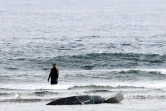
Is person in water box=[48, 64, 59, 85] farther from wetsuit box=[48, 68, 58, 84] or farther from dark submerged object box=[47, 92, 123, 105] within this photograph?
dark submerged object box=[47, 92, 123, 105]

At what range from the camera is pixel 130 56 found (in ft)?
166

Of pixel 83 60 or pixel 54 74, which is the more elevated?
pixel 83 60

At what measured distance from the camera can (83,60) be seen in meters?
48.5

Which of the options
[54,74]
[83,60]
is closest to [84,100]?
[54,74]

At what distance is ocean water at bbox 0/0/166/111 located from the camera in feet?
105

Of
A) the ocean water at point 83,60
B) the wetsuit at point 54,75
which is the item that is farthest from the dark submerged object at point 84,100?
the wetsuit at point 54,75

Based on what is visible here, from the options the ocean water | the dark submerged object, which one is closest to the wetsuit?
the ocean water

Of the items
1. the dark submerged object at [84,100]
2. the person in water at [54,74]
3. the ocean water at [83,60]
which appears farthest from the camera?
the ocean water at [83,60]

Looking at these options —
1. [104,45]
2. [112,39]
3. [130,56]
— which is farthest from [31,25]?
[130,56]

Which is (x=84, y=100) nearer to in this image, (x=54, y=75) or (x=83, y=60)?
(x=54, y=75)

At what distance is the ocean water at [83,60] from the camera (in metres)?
32.0

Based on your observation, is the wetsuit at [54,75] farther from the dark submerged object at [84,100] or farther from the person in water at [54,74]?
the dark submerged object at [84,100]

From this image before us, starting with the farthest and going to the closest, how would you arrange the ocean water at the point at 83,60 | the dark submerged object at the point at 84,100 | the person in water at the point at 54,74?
the ocean water at the point at 83,60, the person in water at the point at 54,74, the dark submerged object at the point at 84,100

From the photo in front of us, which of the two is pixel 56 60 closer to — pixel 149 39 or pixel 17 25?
pixel 149 39
